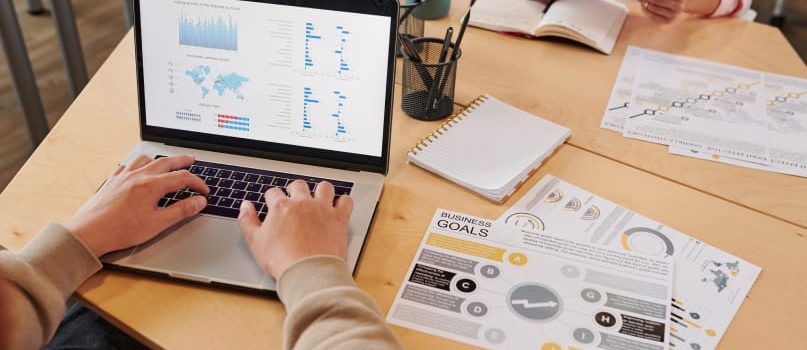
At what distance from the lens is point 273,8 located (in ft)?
3.00

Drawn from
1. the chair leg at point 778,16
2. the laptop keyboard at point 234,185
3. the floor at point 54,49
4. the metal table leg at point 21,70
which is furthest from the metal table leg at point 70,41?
the chair leg at point 778,16

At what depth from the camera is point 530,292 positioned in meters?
0.80

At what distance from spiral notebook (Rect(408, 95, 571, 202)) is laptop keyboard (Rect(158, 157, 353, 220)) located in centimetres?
17

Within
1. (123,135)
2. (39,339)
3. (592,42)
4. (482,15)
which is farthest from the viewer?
(482,15)

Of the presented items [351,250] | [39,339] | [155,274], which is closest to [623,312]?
[351,250]

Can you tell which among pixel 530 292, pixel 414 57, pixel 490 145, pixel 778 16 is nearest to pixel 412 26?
pixel 414 57

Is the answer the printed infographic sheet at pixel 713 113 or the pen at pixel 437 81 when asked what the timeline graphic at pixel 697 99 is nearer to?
the printed infographic sheet at pixel 713 113

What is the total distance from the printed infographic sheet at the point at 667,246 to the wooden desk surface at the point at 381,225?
0.02 m

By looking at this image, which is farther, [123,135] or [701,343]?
[123,135]

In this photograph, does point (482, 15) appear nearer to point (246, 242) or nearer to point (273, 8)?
point (273, 8)

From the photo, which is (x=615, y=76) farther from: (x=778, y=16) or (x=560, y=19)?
(x=778, y=16)

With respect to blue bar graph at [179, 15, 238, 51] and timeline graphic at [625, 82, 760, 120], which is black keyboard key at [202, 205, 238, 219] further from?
timeline graphic at [625, 82, 760, 120]

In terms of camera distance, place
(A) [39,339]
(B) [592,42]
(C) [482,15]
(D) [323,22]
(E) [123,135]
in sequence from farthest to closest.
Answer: (C) [482,15] < (B) [592,42] < (E) [123,135] < (D) [323,22] < (A) [39,339]

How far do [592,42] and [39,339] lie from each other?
3.61ft
